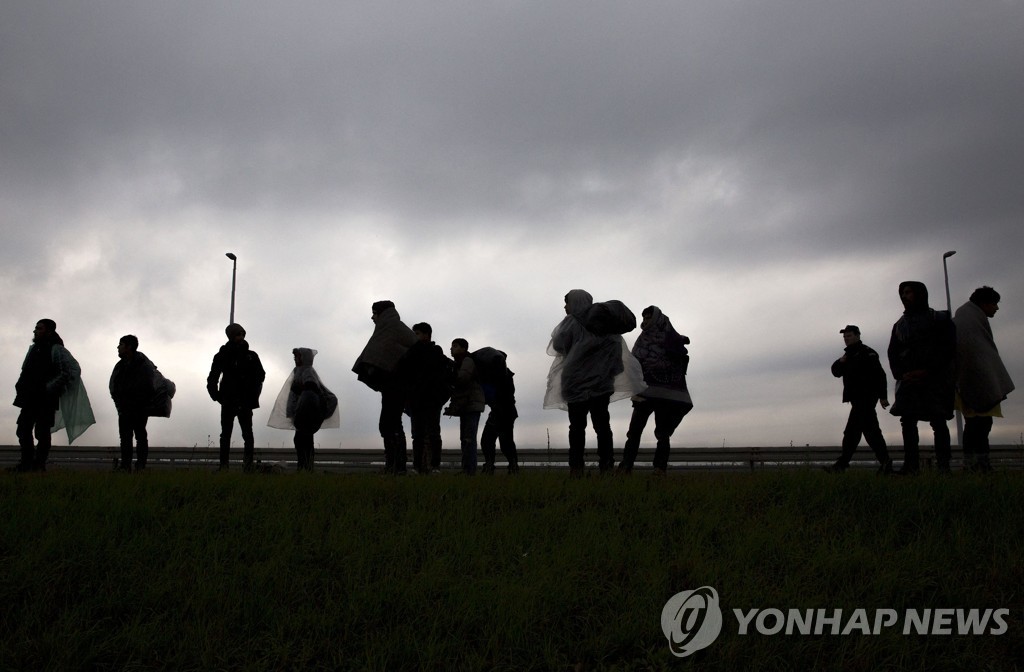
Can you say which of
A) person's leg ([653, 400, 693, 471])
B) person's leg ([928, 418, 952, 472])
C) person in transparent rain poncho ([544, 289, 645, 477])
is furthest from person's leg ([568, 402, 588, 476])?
person's leg ([928, 418, 952, 472])

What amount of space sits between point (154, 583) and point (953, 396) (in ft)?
27.6

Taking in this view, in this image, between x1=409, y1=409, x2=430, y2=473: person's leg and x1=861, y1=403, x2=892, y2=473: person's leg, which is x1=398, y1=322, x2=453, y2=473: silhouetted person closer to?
x1=409, y1=409, x2=430, y2=473: person's leg

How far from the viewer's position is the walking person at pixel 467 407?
11.4 metres

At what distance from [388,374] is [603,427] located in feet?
9.59

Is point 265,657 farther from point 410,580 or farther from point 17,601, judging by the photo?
point 17,601

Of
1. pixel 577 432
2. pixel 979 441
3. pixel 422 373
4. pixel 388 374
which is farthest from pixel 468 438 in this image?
pixel 979 441

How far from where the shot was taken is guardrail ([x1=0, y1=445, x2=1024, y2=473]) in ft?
50.2

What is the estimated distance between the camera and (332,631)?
5.28 metres

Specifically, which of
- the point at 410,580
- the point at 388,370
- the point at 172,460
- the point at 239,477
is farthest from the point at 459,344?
the point at 172,460

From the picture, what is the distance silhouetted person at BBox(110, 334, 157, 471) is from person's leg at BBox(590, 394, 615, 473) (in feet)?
20.9

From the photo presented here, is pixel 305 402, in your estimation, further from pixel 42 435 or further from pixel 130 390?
pixel 42 435

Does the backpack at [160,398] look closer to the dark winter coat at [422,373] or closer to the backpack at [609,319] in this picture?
the dark winter coat at [422,373]

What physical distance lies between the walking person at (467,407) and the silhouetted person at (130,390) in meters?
4.30

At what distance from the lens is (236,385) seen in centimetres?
1156
